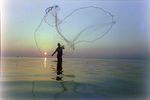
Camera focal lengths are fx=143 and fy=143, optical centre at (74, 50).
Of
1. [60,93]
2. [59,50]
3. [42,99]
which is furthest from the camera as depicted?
[59,50]

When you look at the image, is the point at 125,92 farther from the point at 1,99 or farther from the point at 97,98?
the point at 1,99

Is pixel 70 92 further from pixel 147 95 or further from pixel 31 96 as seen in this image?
pixel 147 95

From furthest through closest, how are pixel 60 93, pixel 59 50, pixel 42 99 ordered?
pixel 59 50 → pixel 60 93 → pixel 42 99

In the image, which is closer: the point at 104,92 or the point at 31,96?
the point at 31,96

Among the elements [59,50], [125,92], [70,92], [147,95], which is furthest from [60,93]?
[59,50]

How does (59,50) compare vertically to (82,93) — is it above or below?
above

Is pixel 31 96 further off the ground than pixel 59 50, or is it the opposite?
pixel 59 50

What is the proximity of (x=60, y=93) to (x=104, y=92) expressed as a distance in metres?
2.18

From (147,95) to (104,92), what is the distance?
2.10m

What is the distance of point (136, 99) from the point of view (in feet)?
21.1

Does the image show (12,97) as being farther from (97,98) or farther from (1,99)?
(97,98)

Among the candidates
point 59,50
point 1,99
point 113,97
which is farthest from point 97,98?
point 59,50

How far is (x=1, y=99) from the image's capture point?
243 inches

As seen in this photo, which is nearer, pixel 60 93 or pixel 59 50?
pixel 60 93
